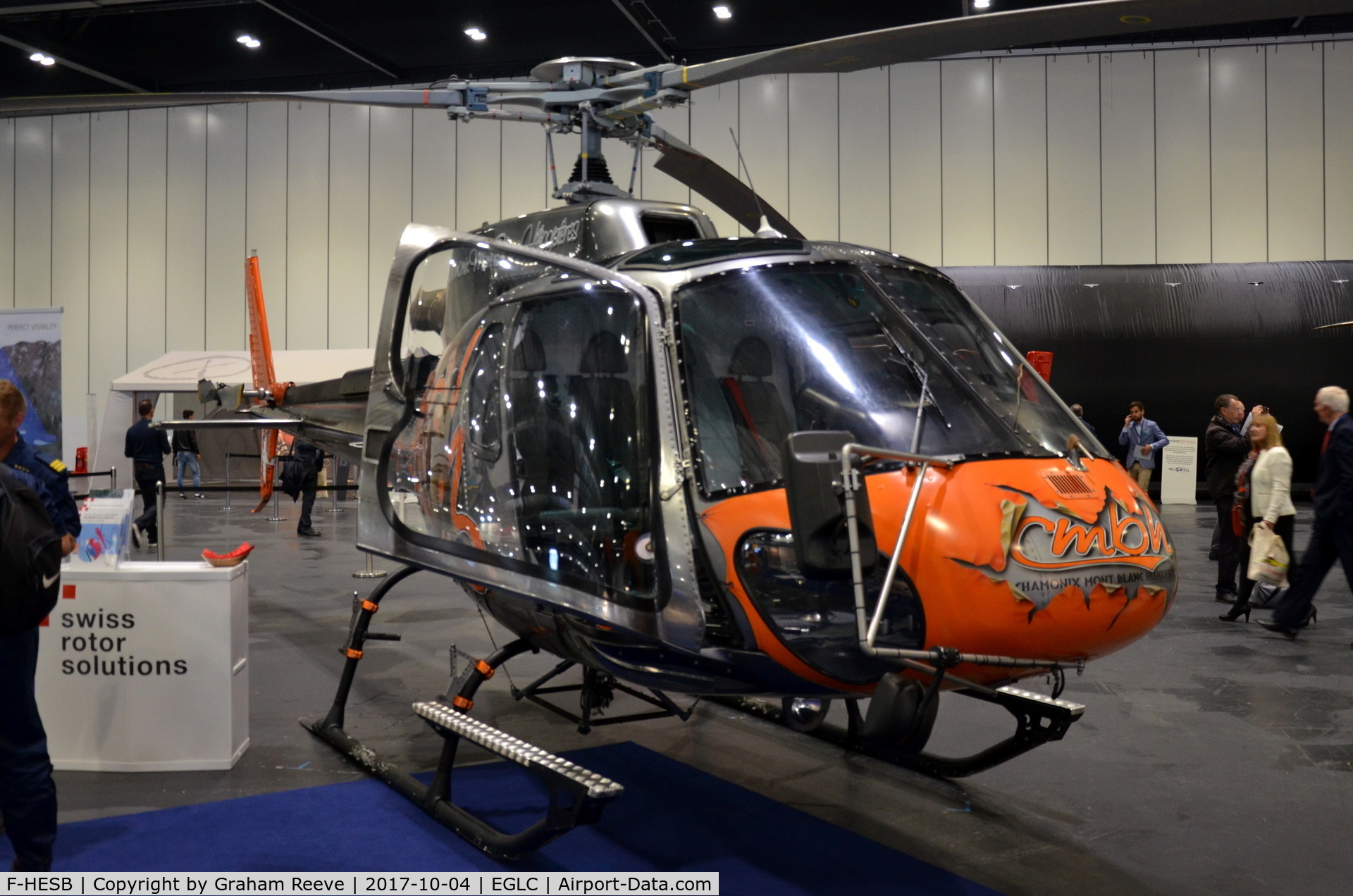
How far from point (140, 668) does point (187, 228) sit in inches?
767

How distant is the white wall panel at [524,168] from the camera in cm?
2083

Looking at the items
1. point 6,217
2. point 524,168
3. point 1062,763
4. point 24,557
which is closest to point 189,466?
point 6,217

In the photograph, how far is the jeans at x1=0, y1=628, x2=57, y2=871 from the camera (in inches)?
133

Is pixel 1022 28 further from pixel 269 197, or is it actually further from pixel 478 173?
pixel 269 197

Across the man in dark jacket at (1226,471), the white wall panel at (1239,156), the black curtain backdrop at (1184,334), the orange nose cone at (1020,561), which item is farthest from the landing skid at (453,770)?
the white wall panel at (1239,156)

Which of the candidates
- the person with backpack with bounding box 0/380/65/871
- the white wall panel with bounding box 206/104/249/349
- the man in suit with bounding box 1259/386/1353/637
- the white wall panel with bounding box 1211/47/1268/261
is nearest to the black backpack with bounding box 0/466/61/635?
the person with backpack with bounding box 0/380/65/871

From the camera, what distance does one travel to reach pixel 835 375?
3.21 meters

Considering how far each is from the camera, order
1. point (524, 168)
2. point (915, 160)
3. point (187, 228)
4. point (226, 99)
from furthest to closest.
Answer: point (187, 228) → point (524, 168) → point (915, 160) → point (226, 99)

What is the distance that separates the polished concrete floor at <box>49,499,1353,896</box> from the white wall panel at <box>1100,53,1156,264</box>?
12803mm

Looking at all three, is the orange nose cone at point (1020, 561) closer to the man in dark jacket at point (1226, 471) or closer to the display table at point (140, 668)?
the display table at point (140, 668)

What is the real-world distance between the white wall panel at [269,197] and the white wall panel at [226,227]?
0.51 feet

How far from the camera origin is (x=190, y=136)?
21.9 metres

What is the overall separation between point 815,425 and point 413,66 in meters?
20.0

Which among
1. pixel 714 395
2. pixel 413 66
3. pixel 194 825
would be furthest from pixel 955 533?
pixel 413 66
